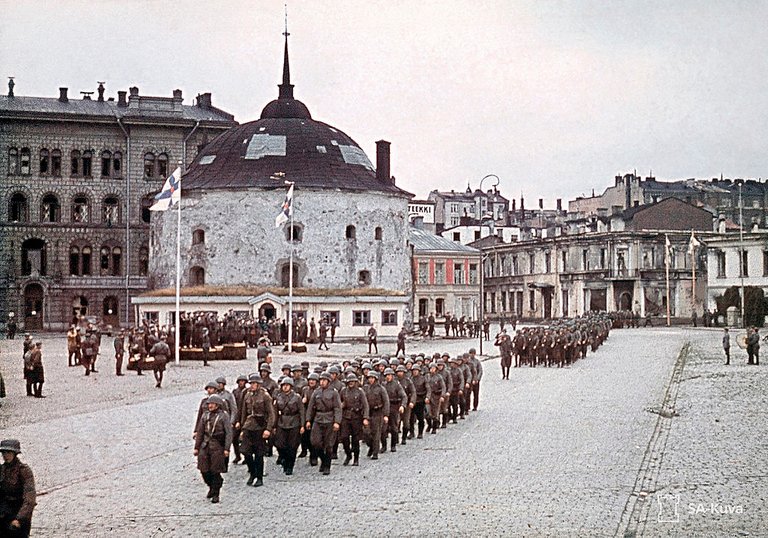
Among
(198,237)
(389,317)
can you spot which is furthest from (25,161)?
(389,317)

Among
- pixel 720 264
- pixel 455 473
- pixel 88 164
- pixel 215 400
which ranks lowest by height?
pixel 455 473

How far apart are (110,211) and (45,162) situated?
16.7 ft

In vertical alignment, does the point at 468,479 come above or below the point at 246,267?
below

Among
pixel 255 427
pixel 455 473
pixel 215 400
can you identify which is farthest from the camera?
pixel 455 473

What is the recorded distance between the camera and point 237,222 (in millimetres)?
57562

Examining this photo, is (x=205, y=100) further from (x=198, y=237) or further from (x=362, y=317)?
(x=362, y=317)

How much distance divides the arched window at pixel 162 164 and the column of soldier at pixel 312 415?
162 ft

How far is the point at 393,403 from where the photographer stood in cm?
1786

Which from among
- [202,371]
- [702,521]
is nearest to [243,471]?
[702,521]

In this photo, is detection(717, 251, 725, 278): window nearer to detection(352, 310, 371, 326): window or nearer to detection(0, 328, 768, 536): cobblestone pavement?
detection(352, 310, 371, 326): window

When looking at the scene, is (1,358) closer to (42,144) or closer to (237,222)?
(237,222)

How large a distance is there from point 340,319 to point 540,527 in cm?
4089

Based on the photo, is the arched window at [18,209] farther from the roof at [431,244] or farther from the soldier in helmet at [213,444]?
the soldier in helmet at [213,444]

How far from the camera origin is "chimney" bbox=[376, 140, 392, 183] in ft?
210
